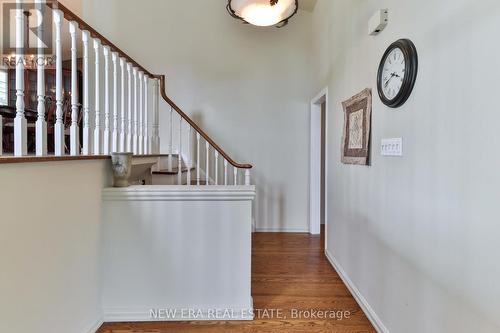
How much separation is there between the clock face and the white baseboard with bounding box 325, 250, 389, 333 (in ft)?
4.97

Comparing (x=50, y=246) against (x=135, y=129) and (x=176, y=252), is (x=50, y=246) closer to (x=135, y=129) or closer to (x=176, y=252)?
(x=176, y=252)

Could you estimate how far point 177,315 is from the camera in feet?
6.71

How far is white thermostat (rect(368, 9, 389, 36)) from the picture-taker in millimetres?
1836

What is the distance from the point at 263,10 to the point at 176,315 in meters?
2.70

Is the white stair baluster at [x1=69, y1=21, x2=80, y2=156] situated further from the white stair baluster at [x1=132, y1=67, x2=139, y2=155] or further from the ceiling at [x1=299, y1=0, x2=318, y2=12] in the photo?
the ceiling at [x1=299, y1=0, x2=318, y2=12]

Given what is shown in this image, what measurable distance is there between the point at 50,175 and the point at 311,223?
3.45 metres

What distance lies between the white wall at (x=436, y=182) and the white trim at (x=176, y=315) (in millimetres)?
972

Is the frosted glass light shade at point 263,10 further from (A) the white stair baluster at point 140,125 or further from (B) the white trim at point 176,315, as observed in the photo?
(B) the white trim at point 176,315

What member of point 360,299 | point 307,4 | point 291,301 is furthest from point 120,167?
point 307,4

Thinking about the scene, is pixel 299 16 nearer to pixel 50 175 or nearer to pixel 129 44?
pixel 129 44

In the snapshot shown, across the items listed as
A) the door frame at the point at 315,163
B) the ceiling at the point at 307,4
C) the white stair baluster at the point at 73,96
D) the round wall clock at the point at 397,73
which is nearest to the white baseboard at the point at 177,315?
the white stair baluster at the point at 73,96

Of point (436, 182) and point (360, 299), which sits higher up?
point (436, 182)

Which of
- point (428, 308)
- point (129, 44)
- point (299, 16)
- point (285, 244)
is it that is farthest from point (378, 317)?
point (129, 44)

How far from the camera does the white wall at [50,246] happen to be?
1.27 metres
